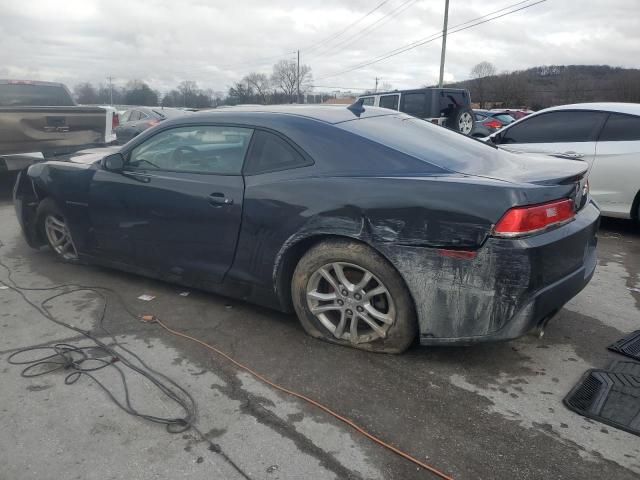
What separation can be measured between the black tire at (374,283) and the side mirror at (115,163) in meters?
1.79

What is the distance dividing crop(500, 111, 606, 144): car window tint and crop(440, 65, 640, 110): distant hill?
30591 mm

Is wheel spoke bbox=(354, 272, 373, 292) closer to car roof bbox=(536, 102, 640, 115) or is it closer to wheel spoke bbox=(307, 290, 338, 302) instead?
wheel spoke bbox=(307, 290, 338, 302)

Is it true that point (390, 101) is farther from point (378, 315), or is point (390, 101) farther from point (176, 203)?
point (378, 315)

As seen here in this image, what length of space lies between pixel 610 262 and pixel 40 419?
4854 millimetres

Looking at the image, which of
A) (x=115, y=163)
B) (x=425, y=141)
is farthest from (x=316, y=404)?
(x=115, y=163)

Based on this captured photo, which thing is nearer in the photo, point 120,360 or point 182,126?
point 120,360

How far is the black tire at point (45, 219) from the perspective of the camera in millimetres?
4438

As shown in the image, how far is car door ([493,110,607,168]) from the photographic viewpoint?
5797mm

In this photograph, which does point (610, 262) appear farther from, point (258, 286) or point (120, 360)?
point (120, 360)

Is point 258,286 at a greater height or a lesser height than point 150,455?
greater

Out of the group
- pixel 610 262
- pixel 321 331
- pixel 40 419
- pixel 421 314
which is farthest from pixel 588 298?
pixel 40 419

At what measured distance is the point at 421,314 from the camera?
2.75m

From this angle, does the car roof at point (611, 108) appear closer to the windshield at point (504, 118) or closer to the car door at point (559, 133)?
the car door at point (559, 133)

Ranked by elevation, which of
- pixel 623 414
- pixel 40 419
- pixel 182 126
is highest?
pixel 182 126
